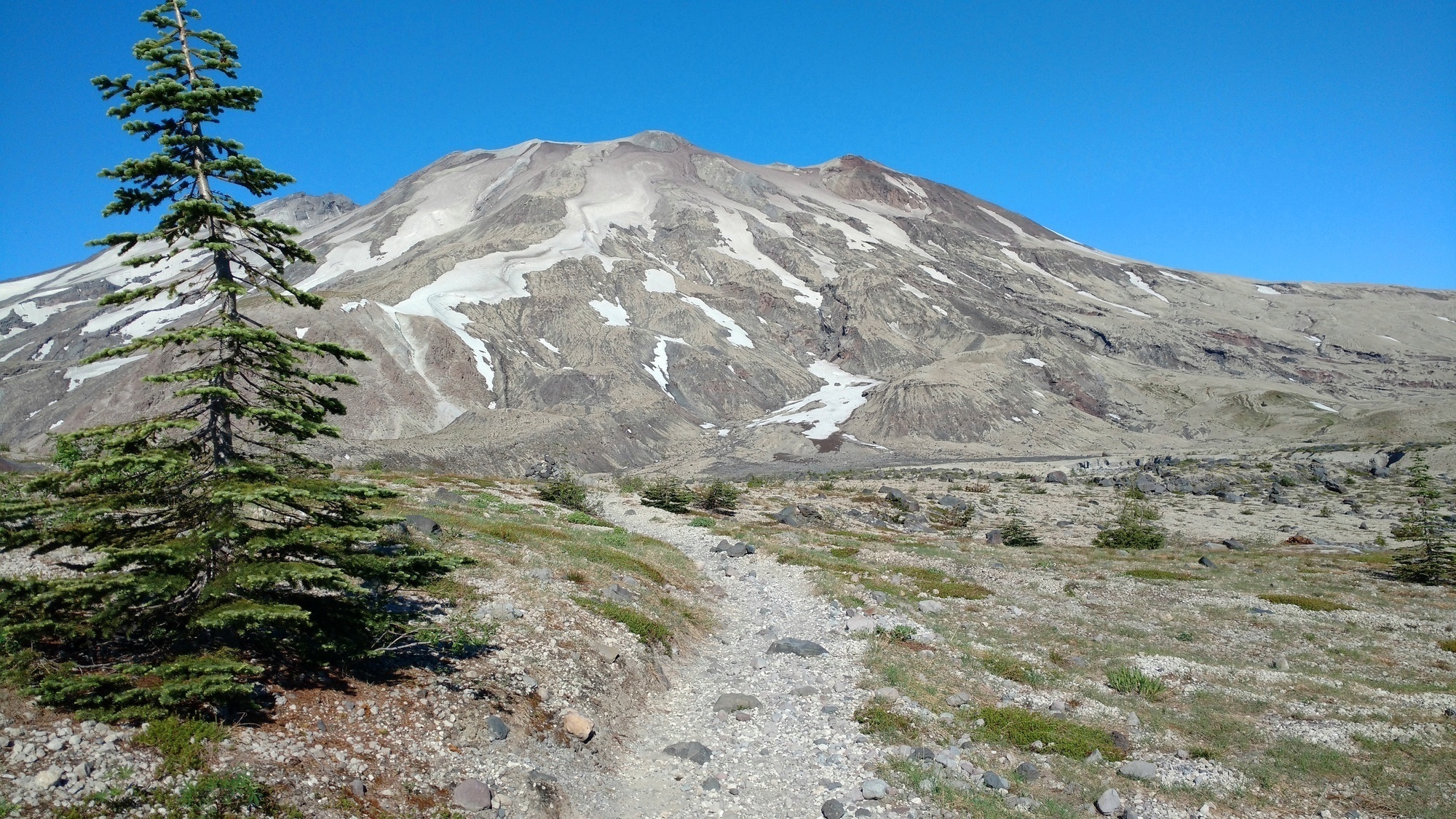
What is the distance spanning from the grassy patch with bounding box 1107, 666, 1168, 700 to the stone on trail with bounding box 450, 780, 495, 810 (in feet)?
41.1

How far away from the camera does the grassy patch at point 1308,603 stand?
2255cm

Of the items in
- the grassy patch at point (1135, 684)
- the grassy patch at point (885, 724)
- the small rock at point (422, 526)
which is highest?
the small rock at point (422, 526)

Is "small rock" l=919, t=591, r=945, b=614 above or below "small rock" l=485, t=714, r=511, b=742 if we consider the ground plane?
above

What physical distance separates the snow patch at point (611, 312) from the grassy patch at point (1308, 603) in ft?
382

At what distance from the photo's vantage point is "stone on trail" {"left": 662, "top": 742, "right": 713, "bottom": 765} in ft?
37.6

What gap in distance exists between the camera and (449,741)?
9883 millimetres

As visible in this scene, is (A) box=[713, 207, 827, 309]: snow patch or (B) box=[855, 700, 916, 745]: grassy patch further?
(A) box=[713, 207, 827, 309]: snow patch

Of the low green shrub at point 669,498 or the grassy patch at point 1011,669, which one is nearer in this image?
the grassy patch at point 1011,669

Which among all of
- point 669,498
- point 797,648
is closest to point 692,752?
point 797,648

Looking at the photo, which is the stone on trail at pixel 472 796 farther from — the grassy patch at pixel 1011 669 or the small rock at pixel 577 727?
the grassy patch at pixel 1011 669

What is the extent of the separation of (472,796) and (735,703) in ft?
19.5

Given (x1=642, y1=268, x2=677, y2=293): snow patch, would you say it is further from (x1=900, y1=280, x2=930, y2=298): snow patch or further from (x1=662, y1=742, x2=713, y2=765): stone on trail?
(x1=662, y1=742, x2=713, y2=765): stone on trail

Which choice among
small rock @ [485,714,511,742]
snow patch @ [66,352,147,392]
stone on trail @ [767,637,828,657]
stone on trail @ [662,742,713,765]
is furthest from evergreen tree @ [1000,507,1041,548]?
snow patch @ [66,352,147,392]

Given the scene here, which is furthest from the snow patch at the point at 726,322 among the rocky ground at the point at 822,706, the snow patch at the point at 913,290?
the rocky ground at the point at 822,706
